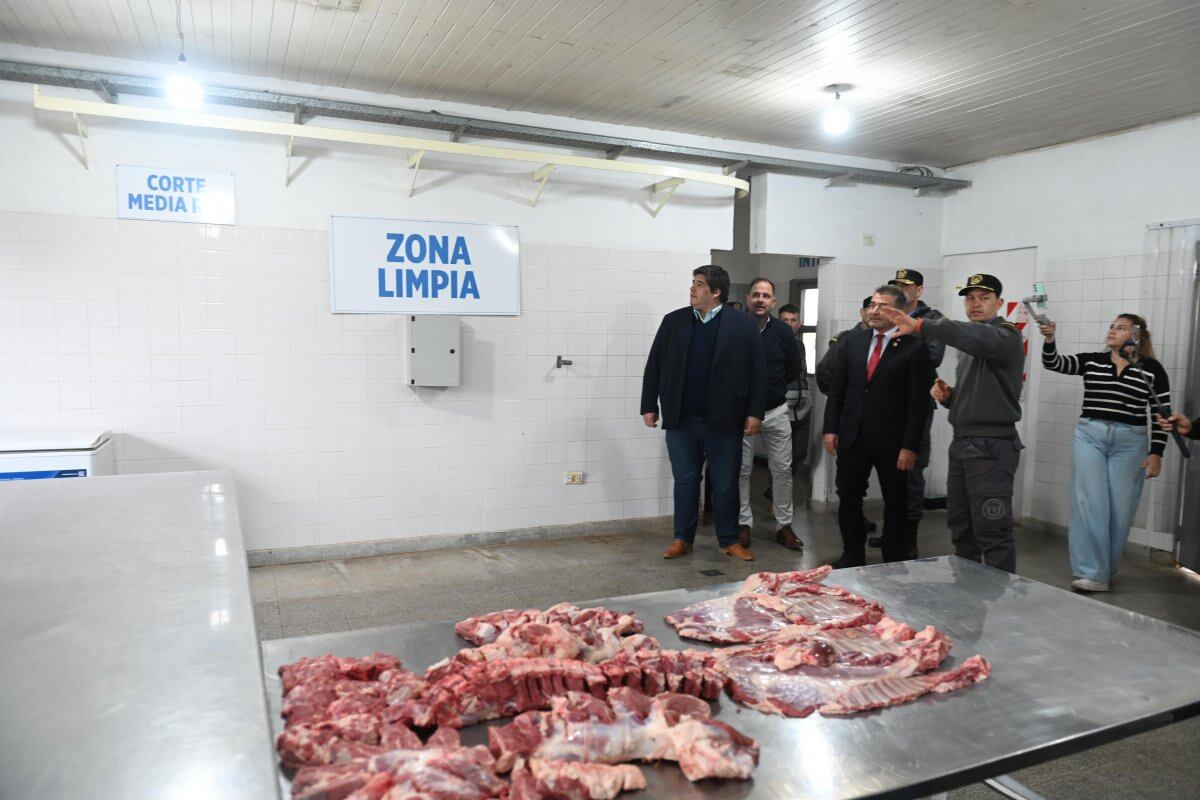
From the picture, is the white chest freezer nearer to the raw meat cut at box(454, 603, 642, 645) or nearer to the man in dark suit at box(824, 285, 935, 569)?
the raw meat cut at box(454, 603, 642, 645)

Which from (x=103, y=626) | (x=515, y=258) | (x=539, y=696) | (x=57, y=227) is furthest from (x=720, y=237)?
(x=103, y=626)

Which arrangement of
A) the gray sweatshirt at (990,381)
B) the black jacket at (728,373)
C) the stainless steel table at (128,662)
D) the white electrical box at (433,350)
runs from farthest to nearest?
the white electrical box at (433,350) < the black jacket at (728,373) < the gray sweatshirt at (990,381) < the stainless steel table at (128,662)

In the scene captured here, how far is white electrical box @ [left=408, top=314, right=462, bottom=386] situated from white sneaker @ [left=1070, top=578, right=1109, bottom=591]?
3.93 meters

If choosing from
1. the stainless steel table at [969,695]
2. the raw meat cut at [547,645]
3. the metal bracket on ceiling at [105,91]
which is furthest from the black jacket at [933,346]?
the metal bracket on ceiling at [105,91]

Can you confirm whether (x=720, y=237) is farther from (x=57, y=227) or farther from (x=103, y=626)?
(x=103, y=626)

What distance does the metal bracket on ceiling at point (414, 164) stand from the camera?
4848 mm

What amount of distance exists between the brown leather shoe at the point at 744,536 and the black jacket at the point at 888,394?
3.60ft

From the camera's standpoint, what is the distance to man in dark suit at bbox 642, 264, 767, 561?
4902 mm

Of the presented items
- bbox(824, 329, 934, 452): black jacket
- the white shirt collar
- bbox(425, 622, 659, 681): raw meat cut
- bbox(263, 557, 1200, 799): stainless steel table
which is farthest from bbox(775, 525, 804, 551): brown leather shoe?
bbox(425, 622, 659, 681): raw meat cut

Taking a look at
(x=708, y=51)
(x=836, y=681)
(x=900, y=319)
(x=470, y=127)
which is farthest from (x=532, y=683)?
(x=470, y=127)

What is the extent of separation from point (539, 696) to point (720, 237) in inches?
199

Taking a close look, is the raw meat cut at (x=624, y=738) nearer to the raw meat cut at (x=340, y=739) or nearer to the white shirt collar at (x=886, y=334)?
the raw meat cut at (x=340, y=739)

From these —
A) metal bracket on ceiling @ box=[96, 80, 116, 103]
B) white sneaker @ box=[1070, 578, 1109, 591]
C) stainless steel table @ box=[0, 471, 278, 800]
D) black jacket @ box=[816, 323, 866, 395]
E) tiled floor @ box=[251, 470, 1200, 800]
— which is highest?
metal bracket on ceiling @ box=[96, 80, 116, 103]

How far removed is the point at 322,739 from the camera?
136cm
